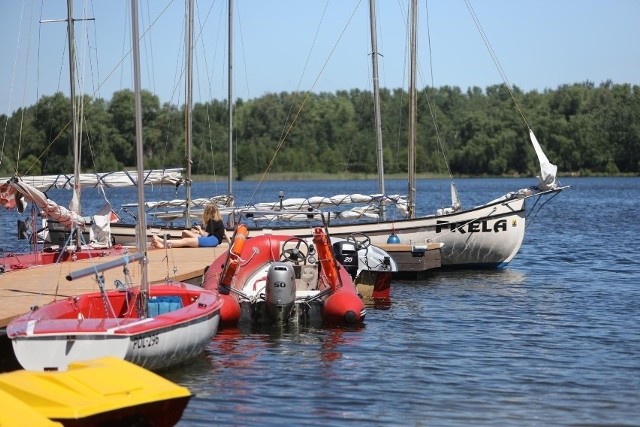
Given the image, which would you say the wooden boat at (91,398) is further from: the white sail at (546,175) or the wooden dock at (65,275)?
the white sail at (546,175)

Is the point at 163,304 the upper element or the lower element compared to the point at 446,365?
upper

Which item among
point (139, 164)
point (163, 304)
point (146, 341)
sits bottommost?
point (146, 341)

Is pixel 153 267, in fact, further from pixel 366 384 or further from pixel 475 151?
pixel 475 151

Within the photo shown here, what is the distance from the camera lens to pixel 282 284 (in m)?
17.7

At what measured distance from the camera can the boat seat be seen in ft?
51.9

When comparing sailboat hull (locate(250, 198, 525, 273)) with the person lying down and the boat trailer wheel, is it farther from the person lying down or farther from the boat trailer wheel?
the boat trailer wheel

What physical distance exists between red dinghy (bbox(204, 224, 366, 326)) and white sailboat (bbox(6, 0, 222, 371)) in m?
1.94

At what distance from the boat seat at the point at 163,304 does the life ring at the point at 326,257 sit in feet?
11.0

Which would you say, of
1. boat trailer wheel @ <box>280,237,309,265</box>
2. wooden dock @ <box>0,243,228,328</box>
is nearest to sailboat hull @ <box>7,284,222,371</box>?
wooden dock @ <box>0,243,228,328</box>

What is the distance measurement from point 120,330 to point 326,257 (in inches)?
249

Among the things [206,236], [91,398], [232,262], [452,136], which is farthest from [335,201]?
[452,136]

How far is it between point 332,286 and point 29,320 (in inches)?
248

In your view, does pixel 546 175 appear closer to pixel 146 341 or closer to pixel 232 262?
pixel 232 262

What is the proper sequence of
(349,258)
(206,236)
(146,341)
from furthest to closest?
(206,236)
(349,258)
(146,341)
